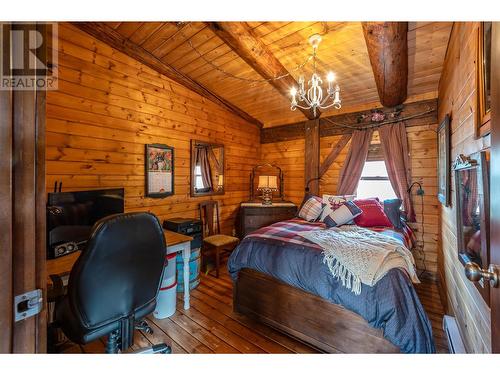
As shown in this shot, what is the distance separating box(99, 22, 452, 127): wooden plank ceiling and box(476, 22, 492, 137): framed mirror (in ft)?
4.19

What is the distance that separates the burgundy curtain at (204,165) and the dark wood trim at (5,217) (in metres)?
3.09

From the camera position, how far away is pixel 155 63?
2.96 metres

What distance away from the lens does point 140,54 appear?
2.81 meters

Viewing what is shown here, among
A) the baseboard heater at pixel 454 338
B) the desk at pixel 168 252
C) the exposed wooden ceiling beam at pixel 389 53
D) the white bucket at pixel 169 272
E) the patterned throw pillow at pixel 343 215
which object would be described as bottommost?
the baseboard heater at pixel 454 338

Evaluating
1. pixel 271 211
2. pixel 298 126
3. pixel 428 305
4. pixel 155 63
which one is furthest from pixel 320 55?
pixel 428 305

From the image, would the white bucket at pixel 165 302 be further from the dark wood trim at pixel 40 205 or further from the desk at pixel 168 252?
the dark wood trim at pixel 40 205

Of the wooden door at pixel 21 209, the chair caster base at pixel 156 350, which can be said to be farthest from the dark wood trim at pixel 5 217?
the chair caster base at pixel 156 350

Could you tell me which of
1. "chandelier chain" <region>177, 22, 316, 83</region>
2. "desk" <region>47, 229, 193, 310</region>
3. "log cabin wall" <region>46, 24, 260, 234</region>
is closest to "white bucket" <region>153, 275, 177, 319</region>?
"desk" <region>47, 229, 193, 310</region>

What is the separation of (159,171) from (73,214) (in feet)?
3.84

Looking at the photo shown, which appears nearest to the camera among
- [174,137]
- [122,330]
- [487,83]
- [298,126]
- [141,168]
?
[487,83]

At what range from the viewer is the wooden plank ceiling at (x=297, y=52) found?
223 cm

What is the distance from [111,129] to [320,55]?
2.56 metres

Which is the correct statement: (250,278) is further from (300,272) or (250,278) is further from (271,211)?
(271,211)

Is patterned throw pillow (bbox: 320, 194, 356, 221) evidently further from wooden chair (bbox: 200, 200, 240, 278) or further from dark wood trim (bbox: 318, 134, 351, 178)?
wooden chair (bbox: 200, 200, 240, 278)
